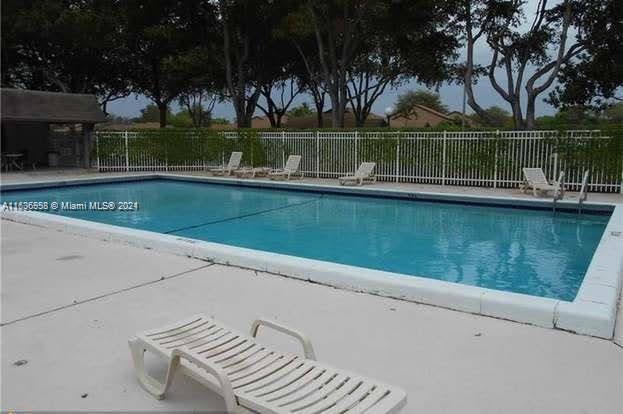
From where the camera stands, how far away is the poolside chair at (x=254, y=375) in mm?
2338

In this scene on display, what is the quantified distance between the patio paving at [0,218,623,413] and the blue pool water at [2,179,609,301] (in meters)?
2.72

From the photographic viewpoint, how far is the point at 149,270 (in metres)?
5.66

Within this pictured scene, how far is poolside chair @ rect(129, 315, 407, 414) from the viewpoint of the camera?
2.34 meters

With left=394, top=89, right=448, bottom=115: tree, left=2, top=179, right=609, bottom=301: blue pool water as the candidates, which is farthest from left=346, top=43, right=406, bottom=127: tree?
left=394, top=89, right=448, bottom=115: tree

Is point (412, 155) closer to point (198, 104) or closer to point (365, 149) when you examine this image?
point (365, 149)

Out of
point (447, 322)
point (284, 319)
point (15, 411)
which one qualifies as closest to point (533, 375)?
point (447, 322)

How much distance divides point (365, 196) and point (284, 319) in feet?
33.6

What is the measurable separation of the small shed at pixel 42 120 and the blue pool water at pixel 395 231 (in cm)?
561

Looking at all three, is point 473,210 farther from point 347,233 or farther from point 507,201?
point 347,233

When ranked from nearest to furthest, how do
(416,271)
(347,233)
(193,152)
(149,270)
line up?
(149,270) → (416,271) → (347,233) → (193,152)

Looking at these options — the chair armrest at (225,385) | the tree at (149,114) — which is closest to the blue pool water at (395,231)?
the chair armrest at (225,385)

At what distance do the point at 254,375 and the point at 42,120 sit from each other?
20393mm

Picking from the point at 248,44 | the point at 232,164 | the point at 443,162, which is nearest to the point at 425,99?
the point at 248,44

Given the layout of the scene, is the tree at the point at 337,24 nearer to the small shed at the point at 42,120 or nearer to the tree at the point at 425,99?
the small shed at the point at 42,120
